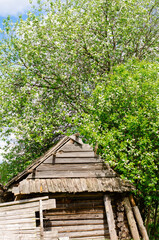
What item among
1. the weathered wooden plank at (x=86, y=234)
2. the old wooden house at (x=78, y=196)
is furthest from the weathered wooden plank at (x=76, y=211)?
the weathered wooden plank at (x=86, y=234)

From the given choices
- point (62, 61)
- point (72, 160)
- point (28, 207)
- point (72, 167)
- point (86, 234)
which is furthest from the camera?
point (62, 61)

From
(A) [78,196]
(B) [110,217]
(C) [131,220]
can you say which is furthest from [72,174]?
(C) [131,220]

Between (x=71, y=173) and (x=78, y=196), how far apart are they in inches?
48.3

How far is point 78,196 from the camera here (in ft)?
46.2

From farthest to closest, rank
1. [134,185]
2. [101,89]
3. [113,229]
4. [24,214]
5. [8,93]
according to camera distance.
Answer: [8,93], [101,89], [134,185], [113,229], [24,214]

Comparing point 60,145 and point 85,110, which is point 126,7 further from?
point 60,145

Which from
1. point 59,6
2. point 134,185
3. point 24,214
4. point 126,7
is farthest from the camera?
point 59,6

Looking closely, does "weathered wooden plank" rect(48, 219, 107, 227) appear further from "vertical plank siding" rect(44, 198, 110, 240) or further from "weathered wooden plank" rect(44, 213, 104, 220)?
"weathered wooden plank" rect(44, 213, 104, 220)

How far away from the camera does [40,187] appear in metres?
13.1

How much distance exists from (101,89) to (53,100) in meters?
5.46

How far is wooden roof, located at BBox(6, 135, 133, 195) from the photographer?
13227 mm

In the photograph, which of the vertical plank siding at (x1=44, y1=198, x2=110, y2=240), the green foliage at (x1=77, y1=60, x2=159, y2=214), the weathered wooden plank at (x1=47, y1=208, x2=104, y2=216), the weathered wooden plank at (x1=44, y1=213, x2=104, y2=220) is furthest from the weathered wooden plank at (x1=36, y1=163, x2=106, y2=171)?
the weathered wooden plank at (x1=44, y1=213, x2=104, y2=220)

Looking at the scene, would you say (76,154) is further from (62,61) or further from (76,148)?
(62,61)

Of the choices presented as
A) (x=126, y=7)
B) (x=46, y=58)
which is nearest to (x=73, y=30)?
(x=46, y=58)
